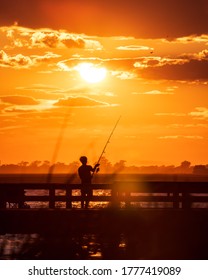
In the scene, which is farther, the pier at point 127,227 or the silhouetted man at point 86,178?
the silhouetted man at point 86,178

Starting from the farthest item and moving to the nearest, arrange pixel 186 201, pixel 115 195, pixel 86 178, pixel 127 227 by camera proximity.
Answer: pixel 86 178, pixel 115 195, pixel 186 201, pixel 127 227

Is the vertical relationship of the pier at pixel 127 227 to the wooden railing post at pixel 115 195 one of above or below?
below

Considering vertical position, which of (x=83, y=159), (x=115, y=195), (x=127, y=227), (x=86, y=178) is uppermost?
(x=83, y=159)

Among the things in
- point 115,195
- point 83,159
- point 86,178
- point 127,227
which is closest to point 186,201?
point 115,195

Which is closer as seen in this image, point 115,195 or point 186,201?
point 186,201

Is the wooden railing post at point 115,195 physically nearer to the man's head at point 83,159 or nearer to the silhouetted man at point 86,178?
the silhouetted man at point 86,178

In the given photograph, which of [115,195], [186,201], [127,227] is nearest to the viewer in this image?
[127,227]

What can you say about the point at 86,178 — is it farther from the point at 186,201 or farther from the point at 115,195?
the point at 186,201

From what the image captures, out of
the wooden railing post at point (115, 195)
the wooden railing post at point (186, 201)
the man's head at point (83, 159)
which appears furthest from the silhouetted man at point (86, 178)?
the wooden railing post at point (186, 201)

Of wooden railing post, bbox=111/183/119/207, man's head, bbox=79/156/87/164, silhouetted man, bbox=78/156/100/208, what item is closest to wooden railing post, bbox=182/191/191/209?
wooden railing post, bbox=111/183/119/207

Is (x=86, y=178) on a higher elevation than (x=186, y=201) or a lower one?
higher
